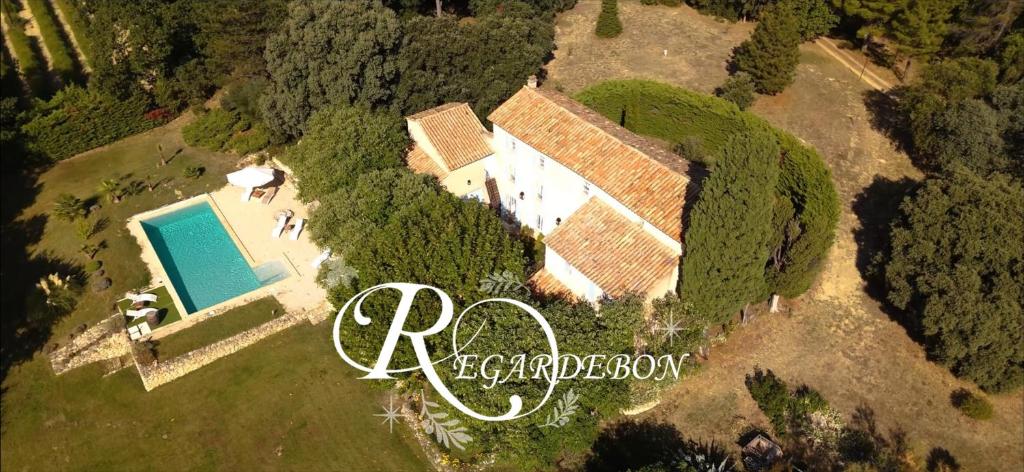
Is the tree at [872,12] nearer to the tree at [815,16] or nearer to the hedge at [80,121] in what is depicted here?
the tree at [815,16]

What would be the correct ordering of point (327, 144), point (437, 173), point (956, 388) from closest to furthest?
point (956, 388) < point (327, 144) < point (437, 173)

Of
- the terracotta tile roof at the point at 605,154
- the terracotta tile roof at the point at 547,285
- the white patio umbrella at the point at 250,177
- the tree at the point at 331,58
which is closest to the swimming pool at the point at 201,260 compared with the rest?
the white patio umbrella at the point at 250,177

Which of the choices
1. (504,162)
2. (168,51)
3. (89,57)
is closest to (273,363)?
(504,162)

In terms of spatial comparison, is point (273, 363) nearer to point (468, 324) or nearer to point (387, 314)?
point (387, 314)

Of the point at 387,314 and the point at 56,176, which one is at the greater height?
the point at 387,314

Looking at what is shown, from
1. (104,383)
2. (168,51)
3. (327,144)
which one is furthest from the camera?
(168,51)

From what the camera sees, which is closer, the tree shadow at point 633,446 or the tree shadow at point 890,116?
the tree shadow at point 633,446

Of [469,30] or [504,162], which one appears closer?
[504,162]
